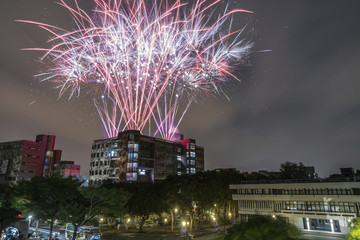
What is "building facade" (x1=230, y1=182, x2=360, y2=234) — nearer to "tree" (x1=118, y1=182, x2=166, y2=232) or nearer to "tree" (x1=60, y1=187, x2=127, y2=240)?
"tree" (x1=118, y1=182, x2=166, y2=232)

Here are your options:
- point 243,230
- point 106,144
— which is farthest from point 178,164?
point 243,230

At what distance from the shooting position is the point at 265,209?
4756 centimetres

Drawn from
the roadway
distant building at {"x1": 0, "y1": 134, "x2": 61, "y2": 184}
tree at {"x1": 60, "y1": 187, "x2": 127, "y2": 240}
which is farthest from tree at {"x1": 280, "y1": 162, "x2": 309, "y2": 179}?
distant building at {"x1": 0, "y1": 134, "x2": 61, "y2": 184}

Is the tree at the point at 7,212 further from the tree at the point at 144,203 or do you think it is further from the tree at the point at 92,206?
the tree at the point at 144,203

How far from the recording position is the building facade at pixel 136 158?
3546 inches

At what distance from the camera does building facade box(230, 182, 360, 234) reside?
38.7 m

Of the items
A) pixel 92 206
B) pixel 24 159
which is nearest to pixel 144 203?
pixel 92 206

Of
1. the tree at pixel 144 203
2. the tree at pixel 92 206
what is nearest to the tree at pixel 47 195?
the tree at pixel 92 206

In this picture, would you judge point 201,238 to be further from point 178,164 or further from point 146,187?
point 178,164

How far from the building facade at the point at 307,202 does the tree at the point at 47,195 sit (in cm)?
2703

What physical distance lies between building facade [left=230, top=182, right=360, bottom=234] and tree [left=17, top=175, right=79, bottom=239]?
27030 millimetres

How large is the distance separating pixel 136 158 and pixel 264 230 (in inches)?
3194

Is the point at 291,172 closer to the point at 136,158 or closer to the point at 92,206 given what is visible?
the point at 136,158

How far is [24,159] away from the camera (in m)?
105
